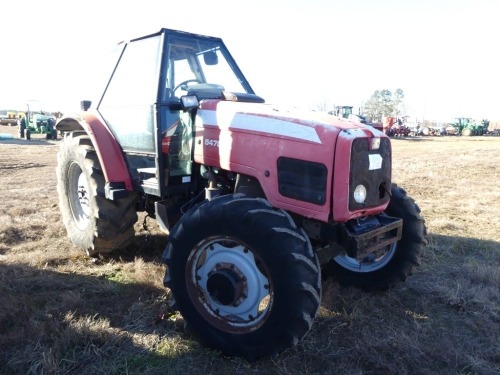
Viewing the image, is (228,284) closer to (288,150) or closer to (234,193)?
(234,193)

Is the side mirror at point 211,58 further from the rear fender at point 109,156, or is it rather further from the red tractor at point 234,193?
the rear fender at point 109,156

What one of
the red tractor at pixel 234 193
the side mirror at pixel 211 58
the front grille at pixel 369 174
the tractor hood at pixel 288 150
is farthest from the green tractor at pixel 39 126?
the front grille at pixel 369 174

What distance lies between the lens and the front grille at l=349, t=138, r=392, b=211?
279 centimetres

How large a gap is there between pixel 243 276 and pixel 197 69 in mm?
2312

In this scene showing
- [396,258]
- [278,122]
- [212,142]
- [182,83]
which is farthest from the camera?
[182,83]

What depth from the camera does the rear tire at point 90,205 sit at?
4082mm

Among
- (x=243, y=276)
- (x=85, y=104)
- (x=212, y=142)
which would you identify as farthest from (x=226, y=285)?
(x=85, y=104)

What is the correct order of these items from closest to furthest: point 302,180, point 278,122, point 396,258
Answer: point 302,180 < point 278,122 < point 396,258

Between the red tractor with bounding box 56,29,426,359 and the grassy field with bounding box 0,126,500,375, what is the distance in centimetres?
24

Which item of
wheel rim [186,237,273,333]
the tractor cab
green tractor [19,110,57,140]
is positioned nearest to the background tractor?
green tractor [19,110,57,140]

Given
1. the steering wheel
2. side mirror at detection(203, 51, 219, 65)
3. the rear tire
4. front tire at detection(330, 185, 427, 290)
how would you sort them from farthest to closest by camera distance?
1. side mirror at detection(203, 51, 219, 65)
2. the rear tire
3. the steering wheel
4. front tire at detection(330, 185, 427, 290)

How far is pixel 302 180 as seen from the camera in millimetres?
2854

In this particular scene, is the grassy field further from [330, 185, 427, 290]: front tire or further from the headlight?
the headlight

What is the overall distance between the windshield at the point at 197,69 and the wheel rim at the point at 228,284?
5.10 feet
